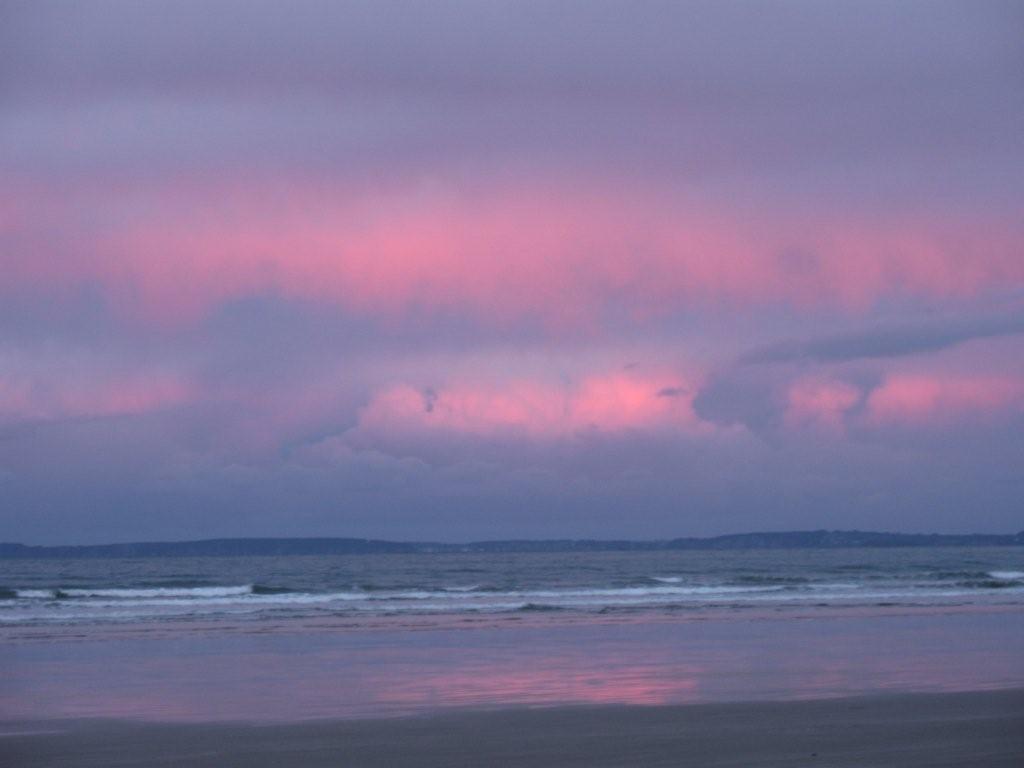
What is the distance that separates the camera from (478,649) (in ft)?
72.8

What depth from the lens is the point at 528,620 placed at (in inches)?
1186

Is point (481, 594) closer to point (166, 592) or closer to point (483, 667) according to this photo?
point (166, 592)

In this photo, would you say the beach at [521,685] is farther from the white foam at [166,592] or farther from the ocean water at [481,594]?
the white foam at [166,592]

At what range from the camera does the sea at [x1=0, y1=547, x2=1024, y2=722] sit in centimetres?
1586

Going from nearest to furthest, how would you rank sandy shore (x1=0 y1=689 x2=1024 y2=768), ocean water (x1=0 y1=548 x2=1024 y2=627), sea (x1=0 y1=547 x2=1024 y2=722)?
1. sandy shore (x1=0 y1=689 x2=1024 y2=768)
2. sea (x1=0 y1=547 x2=1024 y2=722)
3. ocean water (x1=0 y1=548 x2=1024 y2=627)

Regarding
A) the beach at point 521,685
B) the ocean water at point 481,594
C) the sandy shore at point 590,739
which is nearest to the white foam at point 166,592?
the ocean water at point 481,594

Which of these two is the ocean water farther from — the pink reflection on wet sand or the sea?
the pink reflection on wet sand

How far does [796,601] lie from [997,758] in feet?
88.7

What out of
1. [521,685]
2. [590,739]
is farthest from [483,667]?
[590,739]

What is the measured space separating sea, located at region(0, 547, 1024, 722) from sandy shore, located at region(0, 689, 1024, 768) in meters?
0.87

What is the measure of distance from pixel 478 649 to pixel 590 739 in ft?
32.6

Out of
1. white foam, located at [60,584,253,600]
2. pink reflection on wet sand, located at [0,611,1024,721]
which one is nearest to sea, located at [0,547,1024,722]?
pink reflection on wet sand, located at [0,611,1024,721]

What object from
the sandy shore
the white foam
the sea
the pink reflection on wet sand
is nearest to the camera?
the sandy shore

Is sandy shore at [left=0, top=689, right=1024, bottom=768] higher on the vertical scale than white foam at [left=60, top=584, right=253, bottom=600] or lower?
lower
